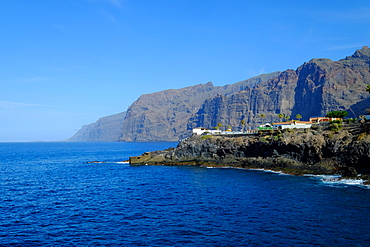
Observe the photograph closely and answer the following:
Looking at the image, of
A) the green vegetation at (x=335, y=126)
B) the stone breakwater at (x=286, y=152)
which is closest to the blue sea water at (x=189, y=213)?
the stone breakwater at (x=286, y=152)

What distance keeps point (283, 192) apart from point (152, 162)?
6192cm

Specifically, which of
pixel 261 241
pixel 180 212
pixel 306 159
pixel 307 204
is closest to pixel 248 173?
pixel 306 159

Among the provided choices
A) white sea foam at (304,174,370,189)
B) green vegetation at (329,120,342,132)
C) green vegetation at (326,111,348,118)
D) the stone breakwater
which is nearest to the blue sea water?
white sea foam at (304,174,370,189)

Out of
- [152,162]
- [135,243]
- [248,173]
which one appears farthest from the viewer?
[152,162]

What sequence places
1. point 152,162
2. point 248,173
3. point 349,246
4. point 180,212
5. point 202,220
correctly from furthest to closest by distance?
point 152,162 < point 248,173 < point 180,212 < point 202,220 < point 349,246

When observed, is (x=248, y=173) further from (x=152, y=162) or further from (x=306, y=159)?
(x=152, y=162)

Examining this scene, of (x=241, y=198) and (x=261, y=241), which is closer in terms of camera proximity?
(x=261, y=241)

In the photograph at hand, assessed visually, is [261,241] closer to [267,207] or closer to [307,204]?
[267,207]

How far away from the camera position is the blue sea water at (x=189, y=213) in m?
31.0

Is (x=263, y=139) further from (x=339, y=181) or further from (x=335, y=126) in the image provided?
(x=339, y=181)

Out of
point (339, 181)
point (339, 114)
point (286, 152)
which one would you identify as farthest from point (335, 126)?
point (339, 181)

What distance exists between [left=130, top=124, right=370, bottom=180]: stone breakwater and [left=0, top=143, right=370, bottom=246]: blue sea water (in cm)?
1031

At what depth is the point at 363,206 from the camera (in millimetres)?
41219

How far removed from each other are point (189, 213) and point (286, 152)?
49621 millimetres
